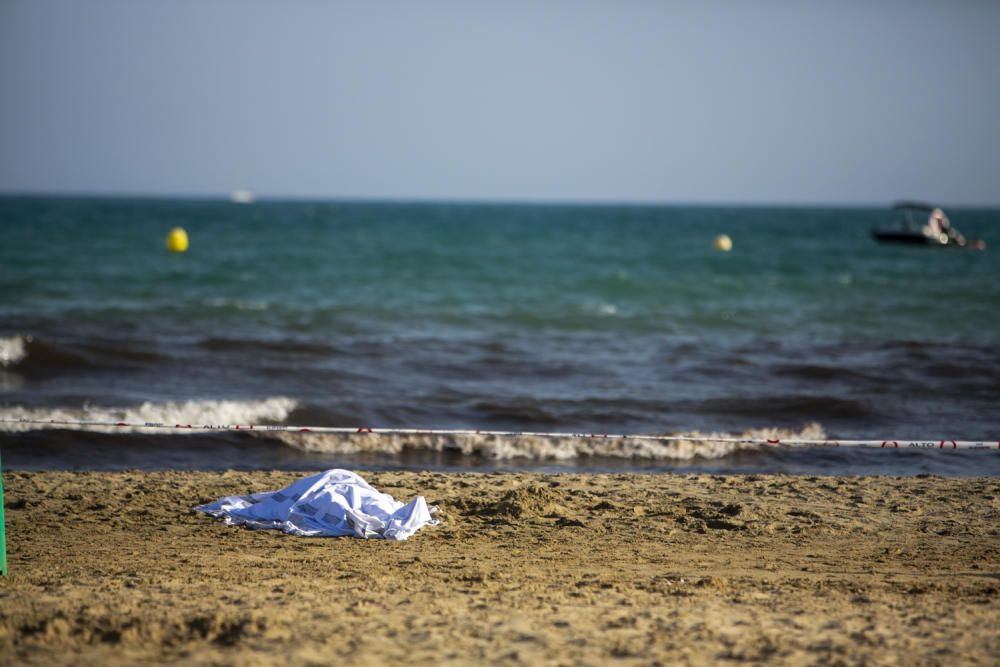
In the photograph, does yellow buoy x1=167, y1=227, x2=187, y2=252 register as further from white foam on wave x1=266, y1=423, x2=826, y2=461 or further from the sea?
white foam on wave x1=266, y1=423, x2=826, y2=461

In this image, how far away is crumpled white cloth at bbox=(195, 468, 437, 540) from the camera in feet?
27.1

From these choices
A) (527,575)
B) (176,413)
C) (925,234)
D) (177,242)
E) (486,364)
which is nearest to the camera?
(527,575)

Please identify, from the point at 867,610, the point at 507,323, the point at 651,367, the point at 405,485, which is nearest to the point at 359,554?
the point at 405,485

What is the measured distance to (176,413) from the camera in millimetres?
13641

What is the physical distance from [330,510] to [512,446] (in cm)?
435

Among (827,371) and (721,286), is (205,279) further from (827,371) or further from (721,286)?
(827,371)

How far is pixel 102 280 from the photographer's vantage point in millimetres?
28734

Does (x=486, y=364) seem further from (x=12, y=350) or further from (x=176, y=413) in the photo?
(x=12, y=350)

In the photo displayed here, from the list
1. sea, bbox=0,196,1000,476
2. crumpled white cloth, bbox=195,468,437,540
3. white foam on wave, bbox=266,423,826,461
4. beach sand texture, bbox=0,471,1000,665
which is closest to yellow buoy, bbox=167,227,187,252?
sea, bbox=0,196,1000,476

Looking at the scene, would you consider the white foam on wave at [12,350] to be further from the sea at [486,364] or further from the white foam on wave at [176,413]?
the white foam on wave at [176,413]

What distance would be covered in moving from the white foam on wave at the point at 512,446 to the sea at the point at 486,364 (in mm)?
31

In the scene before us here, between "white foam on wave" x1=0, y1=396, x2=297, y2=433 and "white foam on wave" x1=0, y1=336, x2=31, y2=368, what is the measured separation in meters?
3.44

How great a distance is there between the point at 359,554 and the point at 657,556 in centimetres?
235

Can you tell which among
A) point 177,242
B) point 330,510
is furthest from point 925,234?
point 330,510
